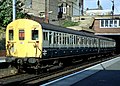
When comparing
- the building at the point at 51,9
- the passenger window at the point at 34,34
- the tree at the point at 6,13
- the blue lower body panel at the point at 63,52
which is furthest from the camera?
the building at the point at 51,9

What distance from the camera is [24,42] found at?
771 inches

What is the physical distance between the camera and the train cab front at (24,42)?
1906cm

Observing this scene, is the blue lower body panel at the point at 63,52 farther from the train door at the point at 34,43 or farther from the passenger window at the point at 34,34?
the passenger window at the point at 34,34

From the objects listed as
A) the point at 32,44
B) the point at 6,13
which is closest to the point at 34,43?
the point at 32,44

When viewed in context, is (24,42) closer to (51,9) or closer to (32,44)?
(32,44)

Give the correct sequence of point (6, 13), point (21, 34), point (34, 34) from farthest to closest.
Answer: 1. point (6, 13)
2. point (21, 34)
3. point (34, 34)

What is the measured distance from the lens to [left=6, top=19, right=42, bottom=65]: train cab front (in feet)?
62.5

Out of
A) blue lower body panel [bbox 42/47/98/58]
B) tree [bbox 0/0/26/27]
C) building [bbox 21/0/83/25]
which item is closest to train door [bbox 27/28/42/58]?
blue lower body panel [bbox 42/47/98/58]

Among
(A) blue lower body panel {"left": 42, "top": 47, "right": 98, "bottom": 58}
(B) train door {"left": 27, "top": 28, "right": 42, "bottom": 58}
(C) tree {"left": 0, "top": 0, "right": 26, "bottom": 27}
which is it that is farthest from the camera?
(C) tree {"left": 0, "top": 0, "right": 26, "bottom": 27}

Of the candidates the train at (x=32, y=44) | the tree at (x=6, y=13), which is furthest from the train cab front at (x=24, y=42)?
the tree at (x=6, y=13)

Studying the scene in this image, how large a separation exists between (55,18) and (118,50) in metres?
18.1

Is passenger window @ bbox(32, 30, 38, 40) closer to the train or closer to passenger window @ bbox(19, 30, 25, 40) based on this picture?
the train

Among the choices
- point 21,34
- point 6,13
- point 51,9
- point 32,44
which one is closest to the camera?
point 32,44

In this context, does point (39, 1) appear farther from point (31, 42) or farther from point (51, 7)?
point (31, 42)
